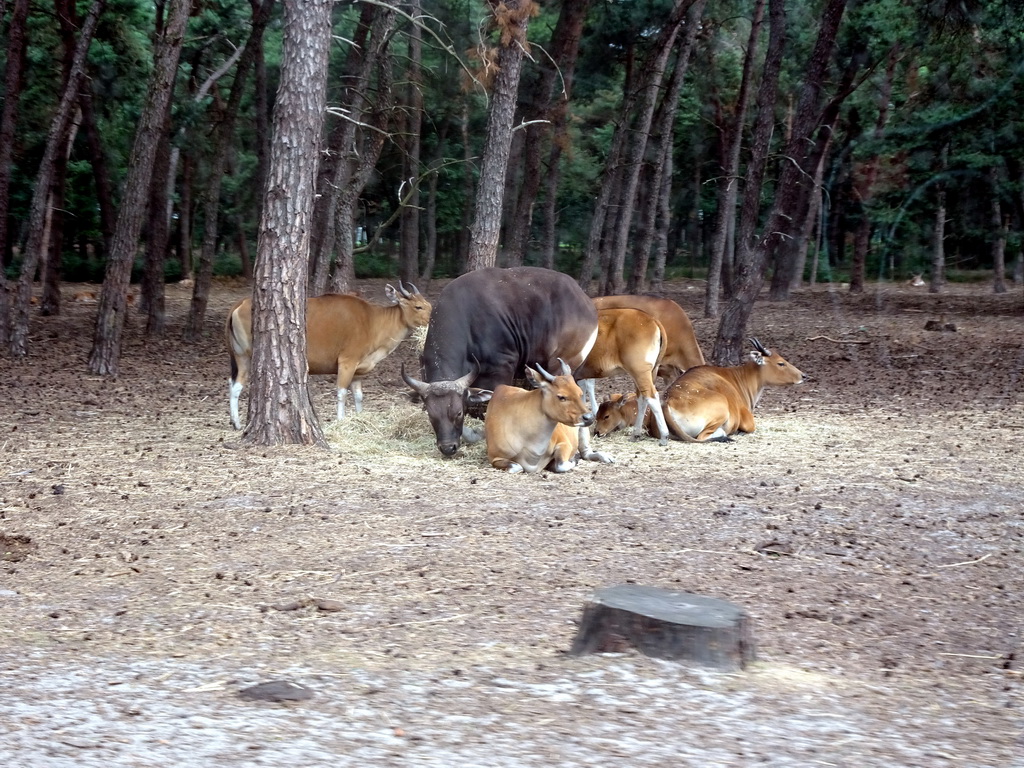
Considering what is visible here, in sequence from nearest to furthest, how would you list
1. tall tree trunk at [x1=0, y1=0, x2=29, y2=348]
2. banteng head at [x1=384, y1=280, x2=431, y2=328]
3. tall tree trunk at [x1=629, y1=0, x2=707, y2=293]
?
banteng head at [x1=384, y1=280, x2=431, y2=328] → tall tree trunk at [x1=0, y1=0, x2=29, y2=348] → tall tree trunk at [x1=629, y1=0, x2=707, y2=293]

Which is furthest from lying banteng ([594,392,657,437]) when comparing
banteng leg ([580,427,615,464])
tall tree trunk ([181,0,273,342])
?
tall tree trunk ([181,0,273,342])

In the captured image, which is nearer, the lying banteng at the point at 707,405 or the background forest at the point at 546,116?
the lying banteng at the point at 707,405

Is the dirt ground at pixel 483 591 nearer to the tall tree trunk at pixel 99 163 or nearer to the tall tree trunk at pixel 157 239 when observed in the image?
the tall tree trunk at pixel 157 239

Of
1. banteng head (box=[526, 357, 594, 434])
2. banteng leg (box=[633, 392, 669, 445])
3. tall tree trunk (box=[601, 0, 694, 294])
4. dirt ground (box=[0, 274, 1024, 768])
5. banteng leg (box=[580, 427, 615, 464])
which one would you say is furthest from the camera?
tall tree trunk (box=[601, 0, 694, 294])

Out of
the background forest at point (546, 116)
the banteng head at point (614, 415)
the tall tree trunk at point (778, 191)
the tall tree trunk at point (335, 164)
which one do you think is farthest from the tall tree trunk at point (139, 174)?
the tall tree trunk at point (778, 191)

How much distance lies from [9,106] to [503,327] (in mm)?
8340

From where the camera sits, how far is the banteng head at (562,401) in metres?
9.15

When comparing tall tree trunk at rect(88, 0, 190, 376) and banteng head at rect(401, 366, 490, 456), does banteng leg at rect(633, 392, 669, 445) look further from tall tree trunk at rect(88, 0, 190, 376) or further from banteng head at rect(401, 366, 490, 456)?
tall tree trunk at rect(88, 0, 190, 376)

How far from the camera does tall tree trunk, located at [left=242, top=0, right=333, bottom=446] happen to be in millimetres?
9883

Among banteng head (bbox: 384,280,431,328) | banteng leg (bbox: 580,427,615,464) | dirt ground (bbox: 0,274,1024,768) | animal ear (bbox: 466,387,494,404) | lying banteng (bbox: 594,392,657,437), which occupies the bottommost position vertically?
dirt ground (bbox: 0,274,1024,768)

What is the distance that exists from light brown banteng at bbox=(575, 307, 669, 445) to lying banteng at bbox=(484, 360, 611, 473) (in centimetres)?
155

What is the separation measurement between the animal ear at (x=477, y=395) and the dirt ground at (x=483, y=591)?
48 centimetres

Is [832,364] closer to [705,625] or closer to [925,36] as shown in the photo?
[925,36]

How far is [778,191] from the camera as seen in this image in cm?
1573
